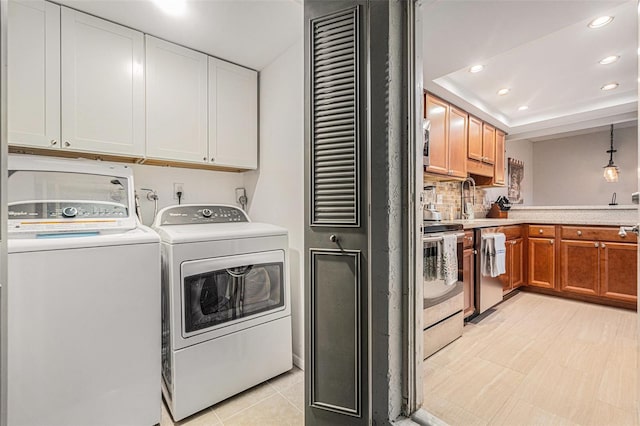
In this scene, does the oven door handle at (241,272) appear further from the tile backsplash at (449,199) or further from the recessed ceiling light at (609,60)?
the recessed ceiling light at (609,60)

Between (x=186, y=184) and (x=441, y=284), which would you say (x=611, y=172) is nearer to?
(x=441, y=284)

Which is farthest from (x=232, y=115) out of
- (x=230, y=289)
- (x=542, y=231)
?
(x=542, y=231)

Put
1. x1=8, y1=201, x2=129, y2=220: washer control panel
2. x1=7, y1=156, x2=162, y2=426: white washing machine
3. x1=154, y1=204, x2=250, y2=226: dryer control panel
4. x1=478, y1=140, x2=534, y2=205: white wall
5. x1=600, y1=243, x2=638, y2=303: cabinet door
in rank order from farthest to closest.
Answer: x1=478, y1=140, x2=534, y2=205: white wall → x1=600, y1=243, x2=638, y2=303: cabinet door → x1=154, y1=204, x2=250, y2=226: dryer control panel → x1=8, y1=201, x2=129, y2=220: washer control panel → x1=7, y1=156, x2=162, y2=426: white washing machine

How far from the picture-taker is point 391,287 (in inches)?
49.4

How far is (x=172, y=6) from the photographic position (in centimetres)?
160

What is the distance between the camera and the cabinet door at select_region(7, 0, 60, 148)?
4.76 feet

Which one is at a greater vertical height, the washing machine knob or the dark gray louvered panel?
the dark gray louvered panel

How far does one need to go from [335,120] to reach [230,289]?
1.13m

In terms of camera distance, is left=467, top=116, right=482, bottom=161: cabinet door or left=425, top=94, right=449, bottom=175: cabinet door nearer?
left=425, top=94, right=449, bottom=175: cabinet door

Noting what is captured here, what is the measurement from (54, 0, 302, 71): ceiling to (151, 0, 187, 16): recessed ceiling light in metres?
0.02

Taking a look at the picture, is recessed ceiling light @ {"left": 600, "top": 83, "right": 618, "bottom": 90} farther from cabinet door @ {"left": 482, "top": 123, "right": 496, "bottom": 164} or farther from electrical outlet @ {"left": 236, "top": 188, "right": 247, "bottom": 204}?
electrical outlet @ {"left": 236, "top": 188, "right": 247, "bottom": 204}

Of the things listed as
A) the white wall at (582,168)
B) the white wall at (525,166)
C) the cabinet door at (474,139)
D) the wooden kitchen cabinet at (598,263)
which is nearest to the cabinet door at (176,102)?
the cabinet door at (474,139)

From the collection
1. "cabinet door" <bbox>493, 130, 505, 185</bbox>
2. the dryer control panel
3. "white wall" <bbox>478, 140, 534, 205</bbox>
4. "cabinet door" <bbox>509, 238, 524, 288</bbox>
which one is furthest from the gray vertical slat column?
"white wall" <bbox>478, 140, 534, 205</bbox>

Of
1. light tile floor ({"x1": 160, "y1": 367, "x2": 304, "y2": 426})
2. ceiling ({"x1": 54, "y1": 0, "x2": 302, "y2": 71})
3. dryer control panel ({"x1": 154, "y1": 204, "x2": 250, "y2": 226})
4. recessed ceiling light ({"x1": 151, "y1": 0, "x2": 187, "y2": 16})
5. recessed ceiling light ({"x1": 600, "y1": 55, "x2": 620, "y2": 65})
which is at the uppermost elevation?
recessed ceiling light ({"x1": 600, "y1": 55, "x2": 620, "y2": 65})
